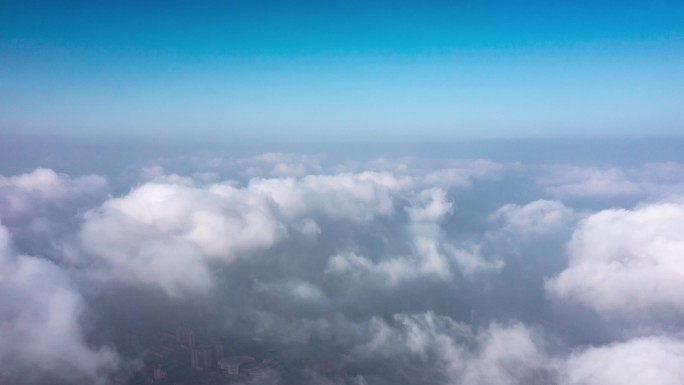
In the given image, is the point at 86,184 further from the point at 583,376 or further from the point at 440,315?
the point at 583,376

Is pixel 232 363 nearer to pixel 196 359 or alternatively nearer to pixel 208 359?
pixel 208 359

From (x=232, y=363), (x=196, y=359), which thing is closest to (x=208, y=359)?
(x=196, y=359)

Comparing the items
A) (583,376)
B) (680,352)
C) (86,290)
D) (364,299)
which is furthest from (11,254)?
(680,352)

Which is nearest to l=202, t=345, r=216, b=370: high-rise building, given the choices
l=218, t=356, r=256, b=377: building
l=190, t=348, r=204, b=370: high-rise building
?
l=190, t=348, r=204, b=370: high-rise building

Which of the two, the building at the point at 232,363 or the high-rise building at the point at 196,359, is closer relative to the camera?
the building at the point at 232,363

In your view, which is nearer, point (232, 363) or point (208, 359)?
point (232, 363)

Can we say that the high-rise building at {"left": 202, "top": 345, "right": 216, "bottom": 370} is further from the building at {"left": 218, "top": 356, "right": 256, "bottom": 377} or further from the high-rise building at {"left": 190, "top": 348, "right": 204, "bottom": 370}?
the building at {"left": 218, "top": 356, "right": 256, "bottom": 377}

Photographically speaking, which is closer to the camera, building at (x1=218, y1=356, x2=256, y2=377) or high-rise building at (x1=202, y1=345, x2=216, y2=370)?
building at (x1=218, y1=356, x2=256, y2=377)

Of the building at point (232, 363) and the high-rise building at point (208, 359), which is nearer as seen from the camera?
the building at point (232, 363)

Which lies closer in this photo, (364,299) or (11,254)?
(11,254)

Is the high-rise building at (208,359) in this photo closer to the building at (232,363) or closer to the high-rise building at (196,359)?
the high-rise building at (196,359)

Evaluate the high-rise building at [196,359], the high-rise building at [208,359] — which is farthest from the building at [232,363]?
the high-rise building at [196,359]
